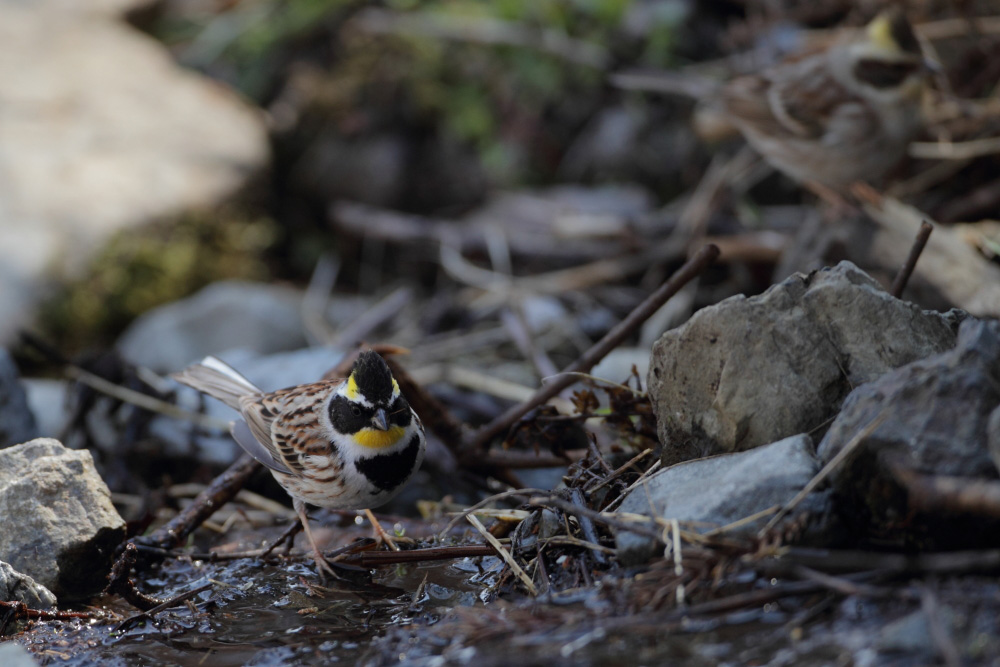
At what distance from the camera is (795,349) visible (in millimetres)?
3004

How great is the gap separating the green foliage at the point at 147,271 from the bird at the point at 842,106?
4.45 m

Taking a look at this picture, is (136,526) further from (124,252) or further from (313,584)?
(124,252)

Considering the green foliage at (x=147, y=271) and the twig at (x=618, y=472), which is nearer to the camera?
the twig at (x=618, y=472)

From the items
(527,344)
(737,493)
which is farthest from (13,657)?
(527,344)

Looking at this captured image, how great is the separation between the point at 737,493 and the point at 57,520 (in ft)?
7.93

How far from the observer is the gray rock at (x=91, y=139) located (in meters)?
7.79

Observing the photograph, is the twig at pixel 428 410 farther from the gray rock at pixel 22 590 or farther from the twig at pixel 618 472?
the gray rock at pixel 22 590

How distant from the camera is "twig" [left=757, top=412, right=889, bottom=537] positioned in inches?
97.7

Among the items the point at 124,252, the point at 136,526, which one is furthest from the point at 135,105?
the point at 136,526

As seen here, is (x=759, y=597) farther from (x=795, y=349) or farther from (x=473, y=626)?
(x=795, y=349)

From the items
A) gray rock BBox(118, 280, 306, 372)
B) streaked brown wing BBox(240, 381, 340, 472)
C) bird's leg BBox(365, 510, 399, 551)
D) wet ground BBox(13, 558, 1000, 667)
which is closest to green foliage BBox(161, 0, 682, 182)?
gray rock BBox(118, 280, 306, 372)

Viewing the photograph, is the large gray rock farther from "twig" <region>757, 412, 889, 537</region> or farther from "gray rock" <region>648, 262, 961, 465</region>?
"twig" <region>757, 412, 889, 537</region>

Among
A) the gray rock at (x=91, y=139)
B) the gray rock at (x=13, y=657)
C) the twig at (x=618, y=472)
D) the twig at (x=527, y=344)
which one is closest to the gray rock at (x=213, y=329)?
the gray rock at (x=91, y=139)

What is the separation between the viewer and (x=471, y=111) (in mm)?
9008
